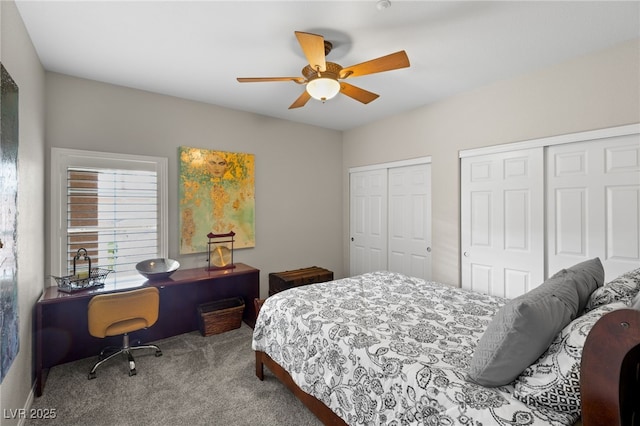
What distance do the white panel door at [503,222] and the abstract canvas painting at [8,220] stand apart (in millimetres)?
3777

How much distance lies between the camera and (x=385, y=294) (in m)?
2.59

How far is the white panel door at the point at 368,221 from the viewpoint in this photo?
4.51 metres

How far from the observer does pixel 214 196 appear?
377 cm

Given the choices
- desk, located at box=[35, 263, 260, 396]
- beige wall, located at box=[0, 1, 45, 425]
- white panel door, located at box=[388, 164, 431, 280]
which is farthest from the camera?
white panel door, located at box=[388, 164, 431, 280]

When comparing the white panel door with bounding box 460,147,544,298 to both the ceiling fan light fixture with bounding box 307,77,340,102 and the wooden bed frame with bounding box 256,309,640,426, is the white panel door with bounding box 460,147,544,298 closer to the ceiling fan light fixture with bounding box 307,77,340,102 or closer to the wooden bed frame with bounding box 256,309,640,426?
the ceiling fan light fixture with bounding box 307,77,340,102

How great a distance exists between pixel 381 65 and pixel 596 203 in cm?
218

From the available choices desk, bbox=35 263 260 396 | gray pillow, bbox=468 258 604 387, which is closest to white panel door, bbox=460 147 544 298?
gray pillow, bbox=468 258 604 387

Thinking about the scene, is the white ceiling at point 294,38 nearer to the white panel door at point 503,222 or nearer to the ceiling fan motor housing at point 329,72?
the ceiling fan motor housing at point 329,72

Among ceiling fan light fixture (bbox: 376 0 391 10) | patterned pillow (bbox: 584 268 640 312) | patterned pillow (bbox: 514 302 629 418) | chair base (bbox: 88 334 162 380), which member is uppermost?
ceiling fan light fixture (bbox: 376 0 391 10)

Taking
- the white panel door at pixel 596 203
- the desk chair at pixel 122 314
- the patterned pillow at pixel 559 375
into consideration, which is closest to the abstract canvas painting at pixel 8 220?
the desk chair at pixel 122 314

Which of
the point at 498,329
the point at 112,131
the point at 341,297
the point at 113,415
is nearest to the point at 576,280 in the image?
the point at 498,329

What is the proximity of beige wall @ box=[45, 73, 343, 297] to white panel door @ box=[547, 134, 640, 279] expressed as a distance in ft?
9.59

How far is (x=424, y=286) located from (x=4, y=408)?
2893mm

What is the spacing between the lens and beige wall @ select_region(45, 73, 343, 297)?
302 cm
